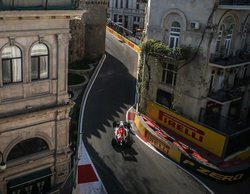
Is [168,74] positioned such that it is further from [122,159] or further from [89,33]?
[89,33]

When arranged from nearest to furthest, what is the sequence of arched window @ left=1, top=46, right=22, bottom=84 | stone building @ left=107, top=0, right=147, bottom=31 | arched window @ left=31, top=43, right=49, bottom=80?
arched window @ left=1, top=46, right=22, bottom=84, arched window @ left=31, top=43, right=49, bottom=80, stone building @ left=107, top=0, right=147, bottom=31

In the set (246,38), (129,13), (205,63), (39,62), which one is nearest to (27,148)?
(39,62)

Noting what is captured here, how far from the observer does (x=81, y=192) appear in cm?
2358

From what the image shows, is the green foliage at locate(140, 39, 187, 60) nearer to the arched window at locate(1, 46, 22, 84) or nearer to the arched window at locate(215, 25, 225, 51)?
the arched window at locate(215, 25, 225, 51)

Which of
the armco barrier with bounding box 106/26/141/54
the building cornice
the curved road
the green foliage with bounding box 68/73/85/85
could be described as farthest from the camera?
the armco barrier with bounding box 106/26/141/54

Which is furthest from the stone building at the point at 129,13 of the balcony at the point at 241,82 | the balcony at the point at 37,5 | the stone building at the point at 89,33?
the balcony at the point at 37,5

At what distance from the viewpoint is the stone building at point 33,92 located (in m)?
19.4

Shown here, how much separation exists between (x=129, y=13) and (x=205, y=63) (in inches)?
2383

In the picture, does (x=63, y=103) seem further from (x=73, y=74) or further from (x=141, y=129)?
(x=73, y=74)

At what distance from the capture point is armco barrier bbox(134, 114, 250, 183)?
92.7 feet

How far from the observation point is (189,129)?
110ft

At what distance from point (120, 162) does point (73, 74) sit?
2335 centimetres

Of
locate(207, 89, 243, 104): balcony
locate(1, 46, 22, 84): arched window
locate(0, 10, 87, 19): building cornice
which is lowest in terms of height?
locate(207, 89, 243, 104): balcony

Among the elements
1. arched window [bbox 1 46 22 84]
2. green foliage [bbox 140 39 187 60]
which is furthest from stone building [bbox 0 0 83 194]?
green foliage [bbox 140 39 187 60]
